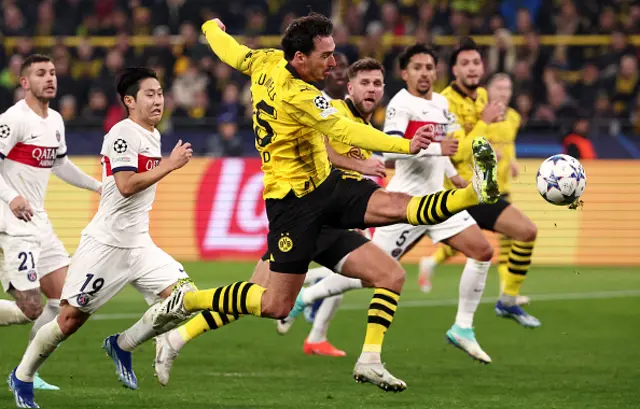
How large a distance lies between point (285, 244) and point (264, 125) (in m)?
0.78

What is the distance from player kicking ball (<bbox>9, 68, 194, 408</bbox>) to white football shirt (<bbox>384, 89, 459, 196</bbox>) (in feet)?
8.77


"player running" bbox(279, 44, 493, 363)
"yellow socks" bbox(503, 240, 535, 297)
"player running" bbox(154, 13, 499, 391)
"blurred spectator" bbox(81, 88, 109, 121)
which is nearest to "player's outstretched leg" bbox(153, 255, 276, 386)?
"player running" bbox(154, 13, 499, 391)

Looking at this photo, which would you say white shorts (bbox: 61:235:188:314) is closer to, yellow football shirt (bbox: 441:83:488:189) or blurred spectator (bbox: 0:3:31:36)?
yellow football shirt (bbox: 441:83:488:189)

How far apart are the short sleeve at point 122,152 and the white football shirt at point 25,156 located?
1186 mm

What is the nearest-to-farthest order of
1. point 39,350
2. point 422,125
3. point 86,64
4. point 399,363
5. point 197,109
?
Answer: point 39,350 → point 399,363 → point 422,125 → point 197,109 → point 86,64

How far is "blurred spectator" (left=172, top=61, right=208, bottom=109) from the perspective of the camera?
2223 cm

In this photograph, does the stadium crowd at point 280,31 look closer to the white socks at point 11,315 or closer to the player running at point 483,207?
the player running at point 483,207

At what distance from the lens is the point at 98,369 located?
1005cm

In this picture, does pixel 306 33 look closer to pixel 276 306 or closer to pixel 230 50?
pixel 230 50

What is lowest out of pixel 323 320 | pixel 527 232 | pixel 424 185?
pixel 323 320

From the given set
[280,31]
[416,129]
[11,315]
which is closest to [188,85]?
[280,31]

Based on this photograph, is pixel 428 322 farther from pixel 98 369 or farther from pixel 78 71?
pixel 78 71

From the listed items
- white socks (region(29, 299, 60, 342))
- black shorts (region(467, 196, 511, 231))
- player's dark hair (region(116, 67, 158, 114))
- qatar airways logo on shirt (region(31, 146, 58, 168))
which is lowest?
white socks (region(29, 299, 60, 342))

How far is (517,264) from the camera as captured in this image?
11820 millimetres
